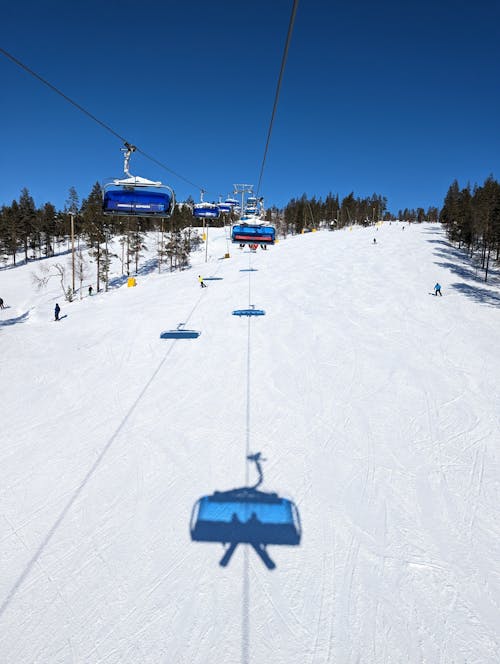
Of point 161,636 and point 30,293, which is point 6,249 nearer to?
point 30,293

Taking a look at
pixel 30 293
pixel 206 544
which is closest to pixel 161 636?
pixel 206 544

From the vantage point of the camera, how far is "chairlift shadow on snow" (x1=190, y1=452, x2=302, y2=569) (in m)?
6.08

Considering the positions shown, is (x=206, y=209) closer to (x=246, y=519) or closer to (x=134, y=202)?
(x=134, y=202)

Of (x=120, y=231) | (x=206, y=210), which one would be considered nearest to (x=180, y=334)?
(x=206, y=210)

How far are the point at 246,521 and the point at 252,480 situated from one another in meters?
1.13

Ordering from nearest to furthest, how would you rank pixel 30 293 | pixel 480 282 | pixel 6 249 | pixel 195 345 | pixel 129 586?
pixel 129 586, pixel 195 345, pixel 480 282, pixel 30 293, pixel 6 249

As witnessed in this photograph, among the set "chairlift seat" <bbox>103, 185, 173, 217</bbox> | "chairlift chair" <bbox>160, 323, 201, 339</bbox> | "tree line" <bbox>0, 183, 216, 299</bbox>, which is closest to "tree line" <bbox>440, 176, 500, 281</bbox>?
"chairlift chair" <bbox>160, 323, 201, 339</bbox>

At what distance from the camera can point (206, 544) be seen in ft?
19.8

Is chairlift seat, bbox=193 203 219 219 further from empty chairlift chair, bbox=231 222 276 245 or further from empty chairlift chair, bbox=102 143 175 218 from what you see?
empty chairlift chair, bbox=102 143 175 218

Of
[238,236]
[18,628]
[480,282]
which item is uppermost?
[238,236]

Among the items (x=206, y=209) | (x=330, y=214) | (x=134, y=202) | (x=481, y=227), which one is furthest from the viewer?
(x=330, y=214)

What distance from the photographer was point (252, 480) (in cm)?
760

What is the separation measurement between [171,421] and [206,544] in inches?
174

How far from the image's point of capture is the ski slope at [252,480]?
469 cm
